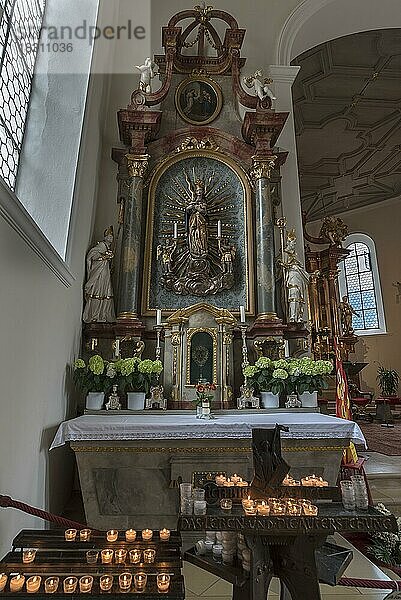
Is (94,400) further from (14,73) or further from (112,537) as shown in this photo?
(14,73)

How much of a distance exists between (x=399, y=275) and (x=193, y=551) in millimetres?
13181

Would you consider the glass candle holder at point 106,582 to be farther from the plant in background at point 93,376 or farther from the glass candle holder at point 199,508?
the plant in background at point 93,376

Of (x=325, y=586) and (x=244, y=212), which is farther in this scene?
(x=244, y=212)

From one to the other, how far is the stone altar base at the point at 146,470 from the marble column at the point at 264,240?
187 cm

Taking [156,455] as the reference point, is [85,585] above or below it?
below

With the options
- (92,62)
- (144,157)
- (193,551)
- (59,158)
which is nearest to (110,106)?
(92,62)

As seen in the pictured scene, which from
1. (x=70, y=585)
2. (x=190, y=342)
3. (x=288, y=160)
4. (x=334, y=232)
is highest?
(x=334, y=232)

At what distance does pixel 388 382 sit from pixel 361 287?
361 cm

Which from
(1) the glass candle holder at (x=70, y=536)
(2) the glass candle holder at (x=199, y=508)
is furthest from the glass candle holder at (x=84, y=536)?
(2) the glass candle holder at (x=199, y=508)

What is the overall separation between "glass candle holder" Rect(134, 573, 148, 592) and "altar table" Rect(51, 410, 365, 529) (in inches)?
72.4

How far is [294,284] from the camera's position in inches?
209

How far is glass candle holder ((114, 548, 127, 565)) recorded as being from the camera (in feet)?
6.07

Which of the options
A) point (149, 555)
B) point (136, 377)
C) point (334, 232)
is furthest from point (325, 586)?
point (334, 232)

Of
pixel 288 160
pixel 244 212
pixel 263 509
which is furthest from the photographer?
pixel 288 160
